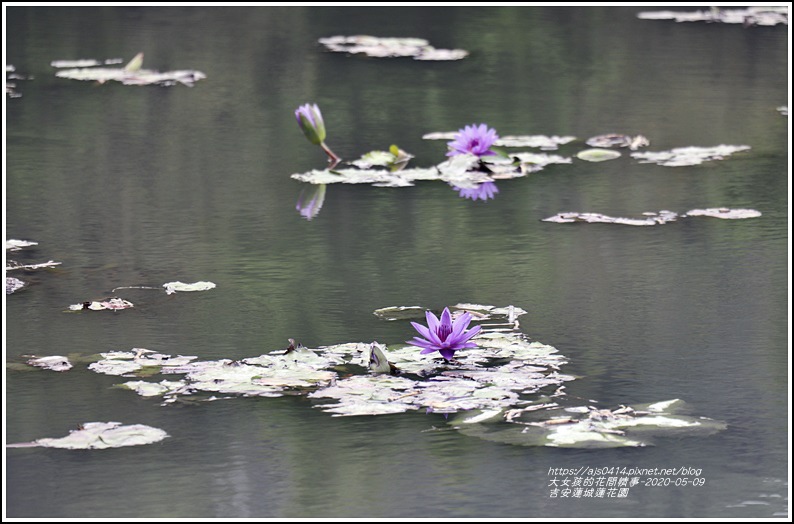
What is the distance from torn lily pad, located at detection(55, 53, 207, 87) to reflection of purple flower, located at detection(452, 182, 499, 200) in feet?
6.15

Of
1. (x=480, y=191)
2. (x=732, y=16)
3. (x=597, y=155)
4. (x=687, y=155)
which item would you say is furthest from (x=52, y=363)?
(x=732, y=16)

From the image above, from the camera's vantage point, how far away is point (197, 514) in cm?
168

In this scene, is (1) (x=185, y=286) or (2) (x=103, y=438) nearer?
(2) (x=103, y=438)

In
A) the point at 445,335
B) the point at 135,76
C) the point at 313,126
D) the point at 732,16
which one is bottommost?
the point at 445,335

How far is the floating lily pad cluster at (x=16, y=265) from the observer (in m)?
2.71

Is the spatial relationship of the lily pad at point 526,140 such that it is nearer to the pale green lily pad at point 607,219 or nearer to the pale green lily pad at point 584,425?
the pale green lily pad at point 607,219

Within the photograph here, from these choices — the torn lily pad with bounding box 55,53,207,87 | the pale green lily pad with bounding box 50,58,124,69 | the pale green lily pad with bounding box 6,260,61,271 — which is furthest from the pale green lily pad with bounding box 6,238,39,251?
the pale green lily pad with bounding box 50,58,124,69

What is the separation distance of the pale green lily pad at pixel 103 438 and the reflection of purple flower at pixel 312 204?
1.42 meters

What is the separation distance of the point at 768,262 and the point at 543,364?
0.94 metres

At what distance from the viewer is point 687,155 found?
3930 millimetres

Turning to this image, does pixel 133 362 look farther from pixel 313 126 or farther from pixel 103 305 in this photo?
pixel 313 126

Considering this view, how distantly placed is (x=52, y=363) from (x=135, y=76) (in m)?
3.17

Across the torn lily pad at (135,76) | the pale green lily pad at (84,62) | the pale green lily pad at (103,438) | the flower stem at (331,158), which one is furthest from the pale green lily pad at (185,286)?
the pale green lily pad at (84,62)

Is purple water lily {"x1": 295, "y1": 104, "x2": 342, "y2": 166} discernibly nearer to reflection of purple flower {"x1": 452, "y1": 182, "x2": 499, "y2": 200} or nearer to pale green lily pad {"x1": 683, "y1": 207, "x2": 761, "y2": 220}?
reflection of purple flower {"x1": 452, "y1": 182, "x2": 499, "y2": 200}
